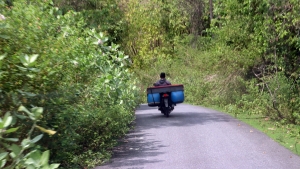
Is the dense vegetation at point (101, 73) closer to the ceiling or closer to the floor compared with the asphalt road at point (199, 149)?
closer to the ceiling

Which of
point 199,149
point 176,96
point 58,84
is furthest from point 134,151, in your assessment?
point 176,96

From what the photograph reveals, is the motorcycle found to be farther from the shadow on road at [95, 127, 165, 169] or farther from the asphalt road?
the shadow on road at [95, 127, 165, 169]

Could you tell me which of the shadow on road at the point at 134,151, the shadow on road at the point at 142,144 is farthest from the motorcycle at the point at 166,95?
the shadow on road at the point at 134,151

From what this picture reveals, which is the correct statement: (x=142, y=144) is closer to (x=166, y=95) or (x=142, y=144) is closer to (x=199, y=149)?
(x=199, y=149)

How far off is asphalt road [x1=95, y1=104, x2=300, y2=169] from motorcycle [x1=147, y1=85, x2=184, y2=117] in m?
1.85

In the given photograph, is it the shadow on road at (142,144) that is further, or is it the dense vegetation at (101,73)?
the shadow on road at (142,144)

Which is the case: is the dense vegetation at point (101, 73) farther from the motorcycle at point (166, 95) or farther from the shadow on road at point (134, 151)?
the motorcycle at point (166, 95)

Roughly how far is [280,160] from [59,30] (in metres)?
5.22

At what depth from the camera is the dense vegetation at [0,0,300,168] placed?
5.97 metres

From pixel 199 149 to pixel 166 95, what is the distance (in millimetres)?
6873

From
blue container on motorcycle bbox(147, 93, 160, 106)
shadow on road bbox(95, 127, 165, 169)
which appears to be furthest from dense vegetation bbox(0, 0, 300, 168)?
blue container on motorcycle bbox(147, 93, 160, 106)

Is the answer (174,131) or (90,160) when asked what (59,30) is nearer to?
(90,160)

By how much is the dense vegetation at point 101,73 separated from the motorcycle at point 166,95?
104 centimetres

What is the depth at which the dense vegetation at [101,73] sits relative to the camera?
235 inches
